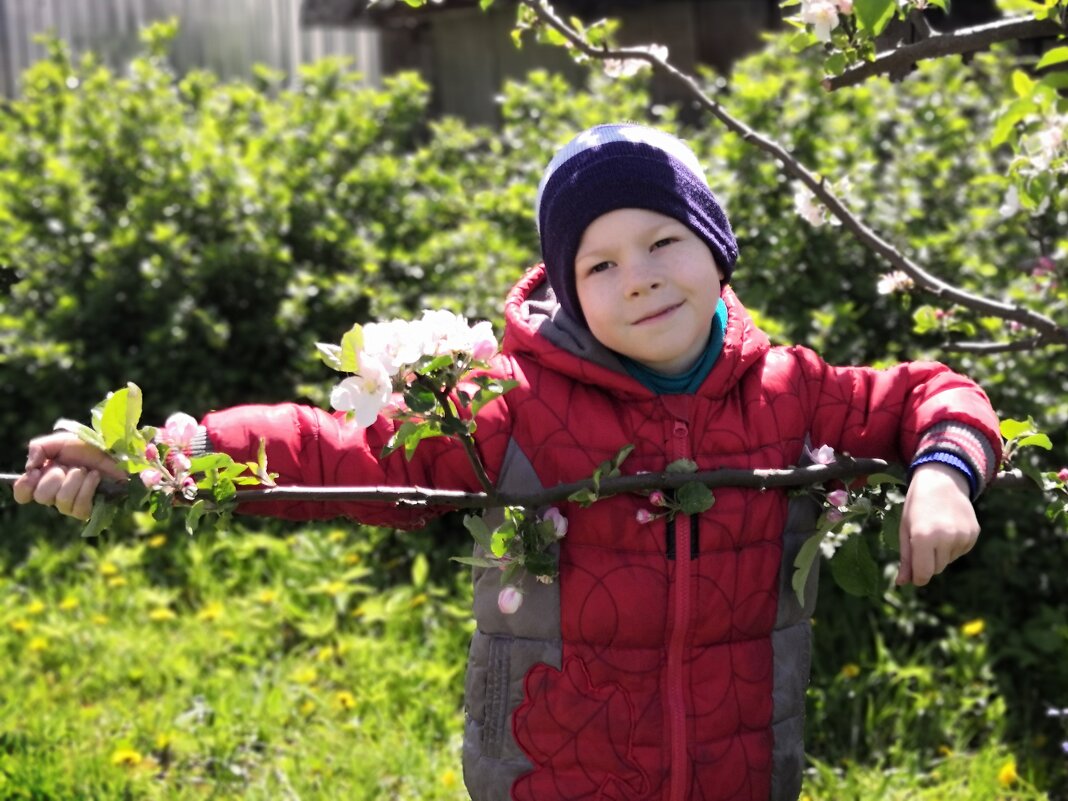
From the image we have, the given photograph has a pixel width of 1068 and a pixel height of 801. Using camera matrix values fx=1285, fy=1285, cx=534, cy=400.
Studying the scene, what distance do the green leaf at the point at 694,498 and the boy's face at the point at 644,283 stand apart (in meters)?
0.20

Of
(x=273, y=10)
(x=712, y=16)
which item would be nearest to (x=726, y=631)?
(x=712, y=16)

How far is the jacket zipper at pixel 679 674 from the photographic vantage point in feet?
5.32

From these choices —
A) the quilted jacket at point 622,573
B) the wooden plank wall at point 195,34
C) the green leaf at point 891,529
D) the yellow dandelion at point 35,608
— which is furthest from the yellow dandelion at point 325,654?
the wooden plank wall at point 195,34

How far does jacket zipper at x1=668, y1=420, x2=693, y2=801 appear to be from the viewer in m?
1.62

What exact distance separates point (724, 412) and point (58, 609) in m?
2.39

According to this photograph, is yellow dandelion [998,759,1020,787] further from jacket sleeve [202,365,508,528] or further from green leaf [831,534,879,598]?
jacket sleeve [202,365,508,528]

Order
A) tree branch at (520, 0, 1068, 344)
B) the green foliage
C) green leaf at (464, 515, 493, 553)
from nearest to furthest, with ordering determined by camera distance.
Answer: green leaf at (464, 515, 493, 553)
tree branch at (520, 0, 1068, 344)
the green foliage

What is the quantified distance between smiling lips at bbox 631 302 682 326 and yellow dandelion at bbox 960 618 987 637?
5.17 feet

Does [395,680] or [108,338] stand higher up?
[108,338]

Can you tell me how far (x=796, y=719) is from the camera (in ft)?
5.77

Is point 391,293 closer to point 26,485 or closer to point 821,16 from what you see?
point 821,16

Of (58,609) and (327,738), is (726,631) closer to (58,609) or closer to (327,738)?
(327,738)

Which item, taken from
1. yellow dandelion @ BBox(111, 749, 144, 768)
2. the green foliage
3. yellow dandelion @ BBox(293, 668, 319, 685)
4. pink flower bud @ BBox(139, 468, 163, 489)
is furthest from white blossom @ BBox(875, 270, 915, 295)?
yellow dandelion @ BBox(111, 749, 144, 768)

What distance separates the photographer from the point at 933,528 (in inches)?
54.9
